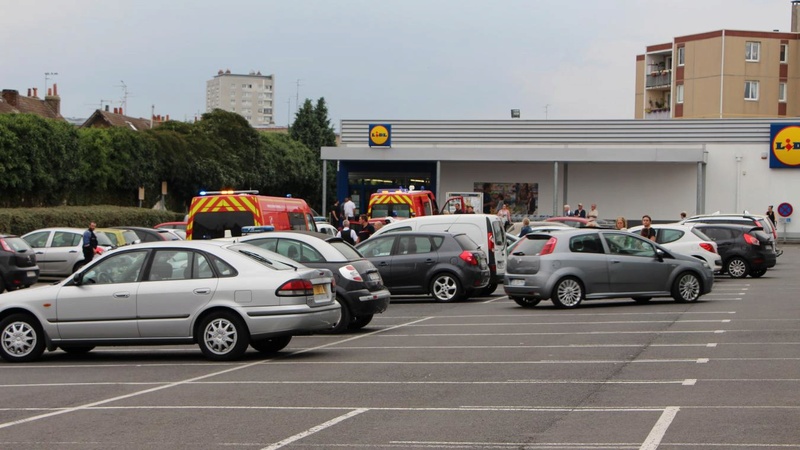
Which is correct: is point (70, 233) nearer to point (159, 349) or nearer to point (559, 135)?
point (159, 349)

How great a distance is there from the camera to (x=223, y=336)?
13.4 meters

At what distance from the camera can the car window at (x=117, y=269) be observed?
1382cm

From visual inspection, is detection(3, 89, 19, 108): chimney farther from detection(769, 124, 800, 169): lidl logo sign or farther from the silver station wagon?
the silver station wagon

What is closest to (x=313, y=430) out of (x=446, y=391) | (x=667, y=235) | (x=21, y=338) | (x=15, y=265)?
(x=446, y=391)

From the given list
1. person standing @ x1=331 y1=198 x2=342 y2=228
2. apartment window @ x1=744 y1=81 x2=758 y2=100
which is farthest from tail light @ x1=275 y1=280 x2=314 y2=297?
apartment window @ x1=744 y1=81 x2=758 y2=100

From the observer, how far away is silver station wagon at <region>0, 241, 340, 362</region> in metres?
13.3

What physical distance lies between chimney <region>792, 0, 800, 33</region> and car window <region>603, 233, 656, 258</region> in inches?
2953

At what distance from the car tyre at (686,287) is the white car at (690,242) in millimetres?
5748

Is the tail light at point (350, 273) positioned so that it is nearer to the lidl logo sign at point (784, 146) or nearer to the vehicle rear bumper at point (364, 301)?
the vehicle rear bumper at point (364, 301)

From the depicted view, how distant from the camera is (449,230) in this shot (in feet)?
80.0

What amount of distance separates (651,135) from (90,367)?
4180cm

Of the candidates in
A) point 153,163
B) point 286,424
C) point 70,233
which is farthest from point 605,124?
point 286,424

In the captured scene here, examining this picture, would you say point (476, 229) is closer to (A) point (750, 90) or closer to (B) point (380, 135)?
(B) point (380, 135)

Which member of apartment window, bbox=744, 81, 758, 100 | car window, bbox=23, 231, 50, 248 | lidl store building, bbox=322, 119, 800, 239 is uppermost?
apartment window, bbox=744, 81, 758, 100
